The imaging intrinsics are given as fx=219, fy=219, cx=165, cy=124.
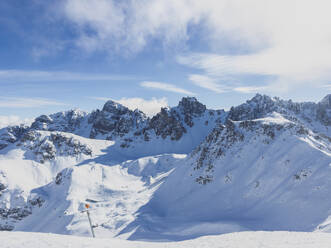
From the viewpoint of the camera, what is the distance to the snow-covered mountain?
3516 centimetres

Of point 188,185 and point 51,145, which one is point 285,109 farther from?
point 51,145

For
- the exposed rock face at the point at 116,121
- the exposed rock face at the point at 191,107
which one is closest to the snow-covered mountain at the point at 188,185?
the exposed rock face at the point at 116,121

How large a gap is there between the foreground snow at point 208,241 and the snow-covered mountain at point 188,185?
475 inches

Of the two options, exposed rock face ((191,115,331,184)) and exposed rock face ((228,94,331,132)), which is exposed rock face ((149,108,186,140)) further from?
exposed rock face ((191,115,331,184))

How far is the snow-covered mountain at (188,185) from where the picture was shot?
1384 inches

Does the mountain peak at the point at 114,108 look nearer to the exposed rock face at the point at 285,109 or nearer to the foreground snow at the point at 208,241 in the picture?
the exposed rock face at the point at 285,109

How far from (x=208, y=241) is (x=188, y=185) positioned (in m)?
38.3

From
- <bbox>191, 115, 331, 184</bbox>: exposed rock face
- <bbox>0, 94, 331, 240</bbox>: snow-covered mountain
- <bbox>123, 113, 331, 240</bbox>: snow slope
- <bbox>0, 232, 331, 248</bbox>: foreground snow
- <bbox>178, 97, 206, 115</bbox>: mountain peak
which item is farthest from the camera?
<bbox>178, 97, 206, 115</bbox>: mountain peak

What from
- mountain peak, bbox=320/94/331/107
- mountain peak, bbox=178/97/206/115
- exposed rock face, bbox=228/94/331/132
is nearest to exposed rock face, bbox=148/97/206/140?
mountain peak, bbox=178/97/206/115

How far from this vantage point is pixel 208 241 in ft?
45.3

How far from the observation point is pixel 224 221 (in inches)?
1422

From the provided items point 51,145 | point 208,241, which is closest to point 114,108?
point 51,145

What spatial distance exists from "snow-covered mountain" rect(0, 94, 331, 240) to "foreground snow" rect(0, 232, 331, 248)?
12067 millimetres

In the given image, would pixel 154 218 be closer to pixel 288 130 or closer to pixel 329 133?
pixel 288 130
